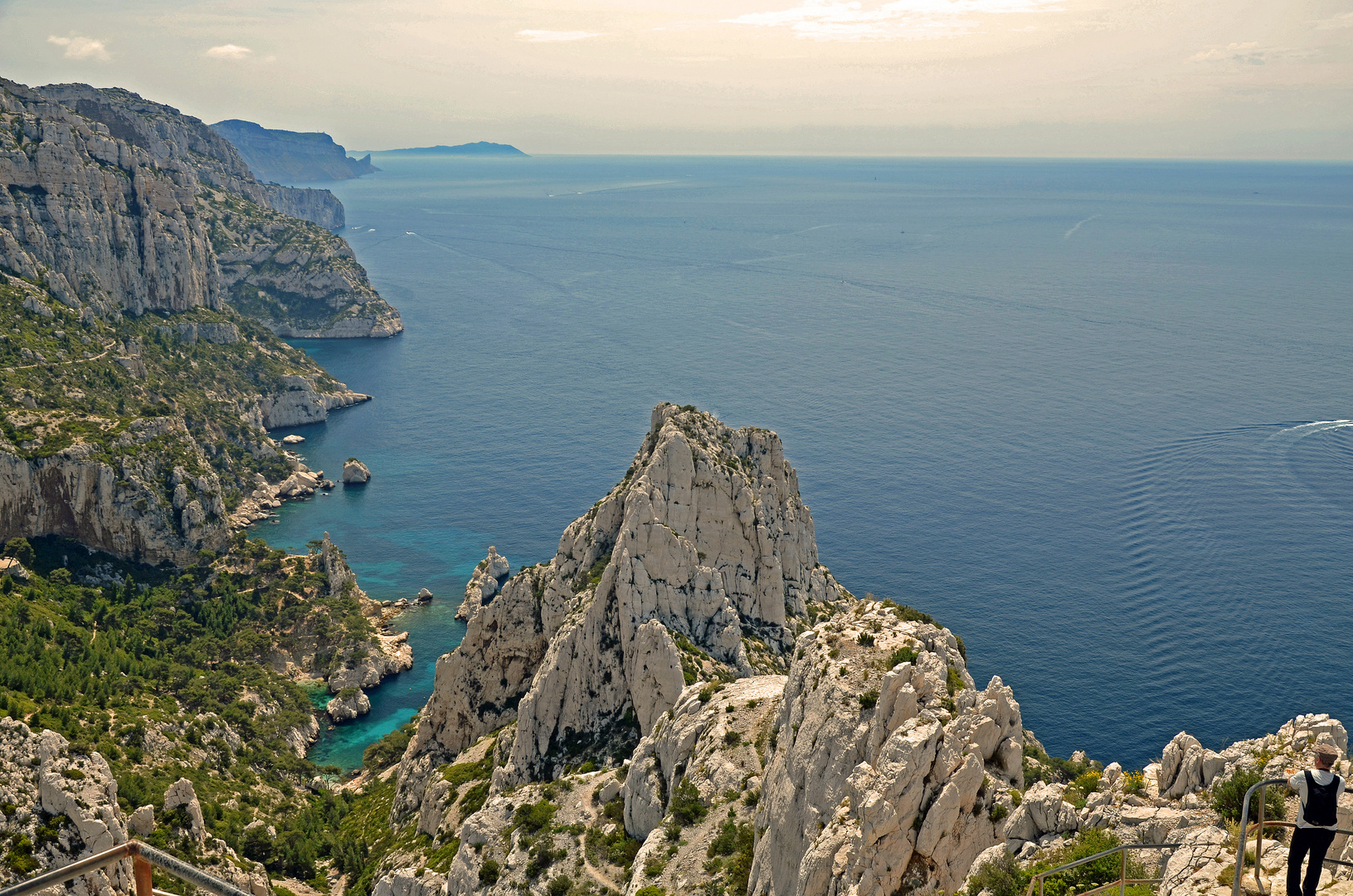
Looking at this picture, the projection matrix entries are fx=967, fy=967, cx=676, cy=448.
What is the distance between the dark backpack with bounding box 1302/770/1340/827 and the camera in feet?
56.4

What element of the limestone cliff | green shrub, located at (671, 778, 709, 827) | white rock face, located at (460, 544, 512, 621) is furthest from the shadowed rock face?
the limestone cliff

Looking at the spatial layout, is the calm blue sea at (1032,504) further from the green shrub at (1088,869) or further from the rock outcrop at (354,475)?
the green shrub at (1088,869)

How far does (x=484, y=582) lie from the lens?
119 meters

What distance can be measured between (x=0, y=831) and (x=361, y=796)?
3352 cm

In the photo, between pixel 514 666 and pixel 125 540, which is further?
pixel 125 540

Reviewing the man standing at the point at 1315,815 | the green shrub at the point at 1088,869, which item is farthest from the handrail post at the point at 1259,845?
the green shrub at the point at 1088,869

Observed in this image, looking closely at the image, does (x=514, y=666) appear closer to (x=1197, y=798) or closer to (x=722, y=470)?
(x=722, y=470)

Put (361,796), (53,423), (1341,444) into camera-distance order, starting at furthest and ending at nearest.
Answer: (1341,444) < (53,423) < (361,796)

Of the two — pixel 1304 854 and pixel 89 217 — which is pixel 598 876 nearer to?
pixel 1304 854

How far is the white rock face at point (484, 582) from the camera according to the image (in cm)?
11769

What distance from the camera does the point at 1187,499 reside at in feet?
426

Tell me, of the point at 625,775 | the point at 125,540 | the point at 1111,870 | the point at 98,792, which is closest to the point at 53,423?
the point at 125,540

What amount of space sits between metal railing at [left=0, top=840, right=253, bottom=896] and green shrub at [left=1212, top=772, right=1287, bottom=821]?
23596 mm

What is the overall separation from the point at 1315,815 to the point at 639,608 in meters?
45.0
